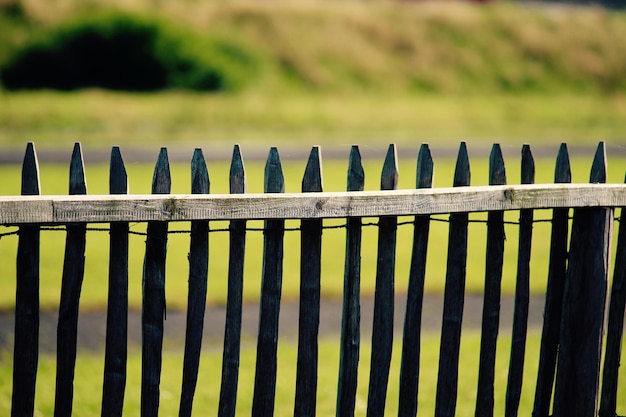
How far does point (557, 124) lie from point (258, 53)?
46.3ft

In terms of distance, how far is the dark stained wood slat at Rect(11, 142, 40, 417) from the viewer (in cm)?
328

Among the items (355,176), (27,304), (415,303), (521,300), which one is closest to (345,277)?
(415,303)

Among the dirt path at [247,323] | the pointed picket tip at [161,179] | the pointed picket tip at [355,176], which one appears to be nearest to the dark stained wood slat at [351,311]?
the pointed picket tip at [355,176]

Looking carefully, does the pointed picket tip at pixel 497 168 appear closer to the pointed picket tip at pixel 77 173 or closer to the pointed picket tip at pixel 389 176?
the pointed picket tip at pixel 389 176

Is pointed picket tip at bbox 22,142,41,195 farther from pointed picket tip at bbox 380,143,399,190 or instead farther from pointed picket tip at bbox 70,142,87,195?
pointed picket tip at bbox 380,143,399,190

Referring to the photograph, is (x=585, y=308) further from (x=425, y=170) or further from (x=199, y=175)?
(x=199, y=175)

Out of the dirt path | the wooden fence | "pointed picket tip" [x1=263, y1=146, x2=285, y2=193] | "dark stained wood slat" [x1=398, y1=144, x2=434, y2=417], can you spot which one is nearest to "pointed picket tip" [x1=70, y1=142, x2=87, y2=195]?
the wooden fence

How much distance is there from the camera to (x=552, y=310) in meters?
4.05

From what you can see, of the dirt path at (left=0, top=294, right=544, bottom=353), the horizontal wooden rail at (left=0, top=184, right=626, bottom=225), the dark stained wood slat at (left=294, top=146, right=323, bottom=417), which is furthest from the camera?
the dirt path at (left=0, top=294, right=544, bottom=353)

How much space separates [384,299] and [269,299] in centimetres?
56

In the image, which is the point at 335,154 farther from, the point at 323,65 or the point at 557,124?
the point at 323,65

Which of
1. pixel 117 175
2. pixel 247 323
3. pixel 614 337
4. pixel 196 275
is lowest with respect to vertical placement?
pixel 247 323

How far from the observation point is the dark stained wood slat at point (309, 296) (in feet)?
11.6

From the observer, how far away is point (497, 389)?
5.43m
